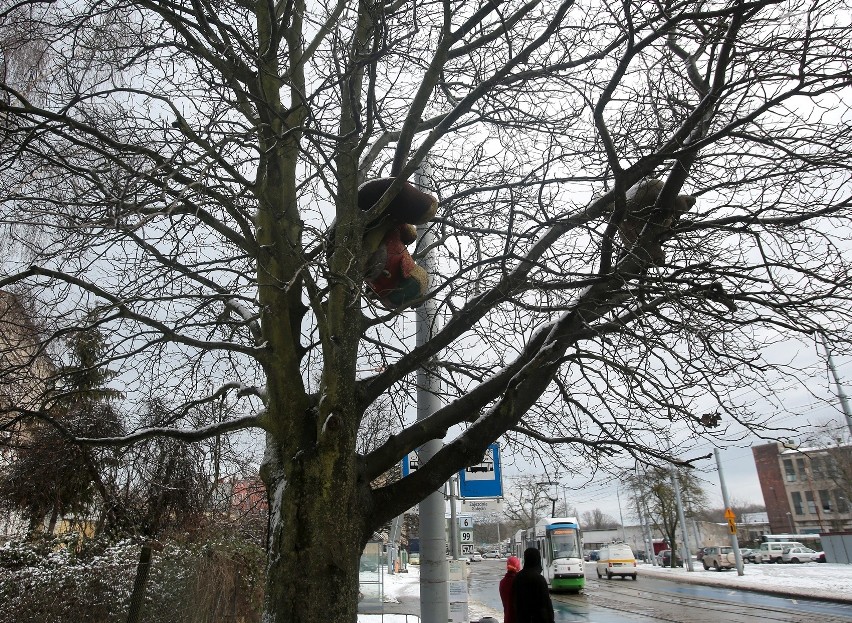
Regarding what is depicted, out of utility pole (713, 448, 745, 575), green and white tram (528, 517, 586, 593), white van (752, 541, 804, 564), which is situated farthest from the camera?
white van (752, 541, 804, 564)

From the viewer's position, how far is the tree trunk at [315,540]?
3.63m

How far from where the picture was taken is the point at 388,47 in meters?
4.50

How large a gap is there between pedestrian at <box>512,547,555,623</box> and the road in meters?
10.2

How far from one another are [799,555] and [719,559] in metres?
6.67

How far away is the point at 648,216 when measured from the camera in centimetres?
450

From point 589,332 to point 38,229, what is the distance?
5176mm

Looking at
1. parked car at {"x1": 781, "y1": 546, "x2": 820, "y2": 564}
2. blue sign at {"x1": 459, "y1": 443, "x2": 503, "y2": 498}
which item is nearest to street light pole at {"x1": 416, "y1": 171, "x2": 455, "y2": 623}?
blue sign at {"x1": 459, "y1": 443, "x2": 503, "y2": 498}

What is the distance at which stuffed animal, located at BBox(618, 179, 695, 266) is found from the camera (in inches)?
177

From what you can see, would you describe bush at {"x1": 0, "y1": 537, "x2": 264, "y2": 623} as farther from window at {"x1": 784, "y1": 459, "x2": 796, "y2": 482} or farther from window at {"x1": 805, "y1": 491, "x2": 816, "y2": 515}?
window at {"x1": 805, "y1": 491, "x2": 816, "y2": 515}

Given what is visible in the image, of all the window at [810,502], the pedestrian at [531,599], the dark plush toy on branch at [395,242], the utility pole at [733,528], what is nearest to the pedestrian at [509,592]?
the pedestrian at [531,599]

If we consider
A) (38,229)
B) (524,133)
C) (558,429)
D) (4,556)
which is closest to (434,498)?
(558,429)

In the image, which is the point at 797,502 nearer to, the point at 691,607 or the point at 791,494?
the point at 791,494

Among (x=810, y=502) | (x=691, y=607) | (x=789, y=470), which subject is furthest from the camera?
(x=789, y=470)

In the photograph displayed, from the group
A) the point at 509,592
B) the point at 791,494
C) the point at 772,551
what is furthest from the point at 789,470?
the point at 509,592
